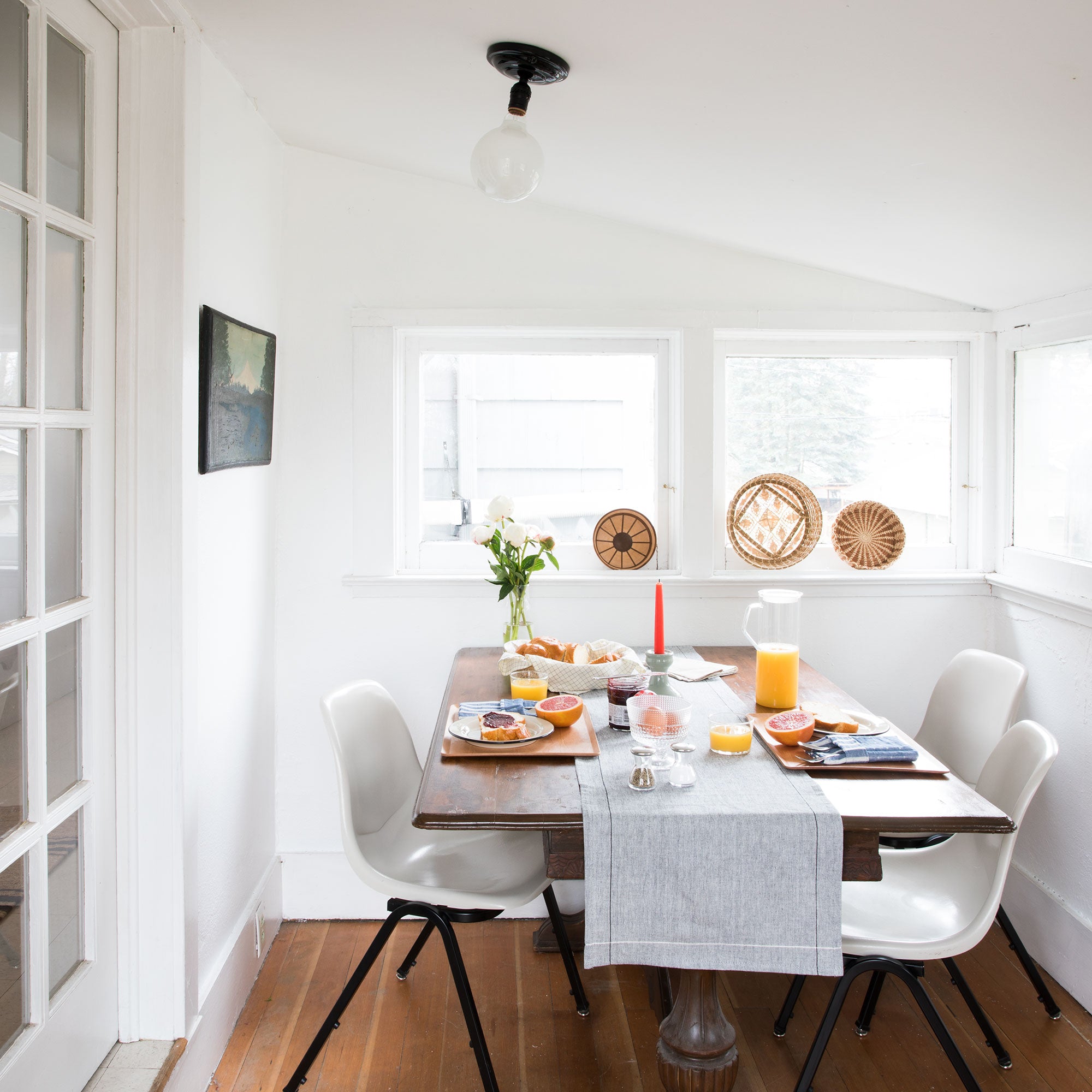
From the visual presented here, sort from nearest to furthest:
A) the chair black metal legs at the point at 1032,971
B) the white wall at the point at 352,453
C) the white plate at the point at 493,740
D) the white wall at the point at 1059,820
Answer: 1. the white plate at the point at 493,740
2. the chair black metal legs at the point at 1032,971
3. the white wall at the point at 1059,820
4. the white wall at the point at 352,453

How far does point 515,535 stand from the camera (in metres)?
2.51

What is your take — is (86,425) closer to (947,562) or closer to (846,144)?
(846,144)

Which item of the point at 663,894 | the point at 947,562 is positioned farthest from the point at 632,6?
the point at 947,562

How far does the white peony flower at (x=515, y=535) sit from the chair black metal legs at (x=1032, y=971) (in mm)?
1494

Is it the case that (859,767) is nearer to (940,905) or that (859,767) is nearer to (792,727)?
(792,727)

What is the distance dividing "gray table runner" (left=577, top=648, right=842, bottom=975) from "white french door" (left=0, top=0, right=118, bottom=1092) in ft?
3.03

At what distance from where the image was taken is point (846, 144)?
1833 millimetres

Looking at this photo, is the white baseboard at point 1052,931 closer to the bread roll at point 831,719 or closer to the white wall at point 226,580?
the bread roll at point 831,719

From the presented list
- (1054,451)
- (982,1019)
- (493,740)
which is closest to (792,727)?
(493,740)

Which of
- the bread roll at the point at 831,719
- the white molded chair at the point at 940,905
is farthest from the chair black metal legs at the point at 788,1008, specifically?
the bread roll at the point at 831,719

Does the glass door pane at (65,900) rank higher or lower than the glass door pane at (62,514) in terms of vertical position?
lower

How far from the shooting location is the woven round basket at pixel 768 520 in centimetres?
285

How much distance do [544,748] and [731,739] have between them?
37 cm

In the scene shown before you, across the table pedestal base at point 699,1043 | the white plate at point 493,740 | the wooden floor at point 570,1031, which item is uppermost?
the white plate at point 493,740
